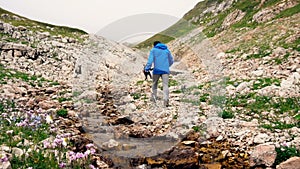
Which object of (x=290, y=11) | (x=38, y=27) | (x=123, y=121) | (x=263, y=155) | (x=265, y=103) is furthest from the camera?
(x=38, y=27)

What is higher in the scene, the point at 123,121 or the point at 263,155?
the point at 123,121

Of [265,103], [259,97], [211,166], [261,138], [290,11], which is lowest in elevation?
[211,166]

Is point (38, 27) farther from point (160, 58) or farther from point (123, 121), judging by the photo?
point (123, 121)

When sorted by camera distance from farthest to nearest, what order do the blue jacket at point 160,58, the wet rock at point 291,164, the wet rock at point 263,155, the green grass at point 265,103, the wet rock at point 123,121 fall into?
1. the blue jacket at point 160,58
2. the wet rock at point 123,121
3. the green grass at point 265,103
4. the wet rock at point 263,155
5. the wet rock at point 291,164

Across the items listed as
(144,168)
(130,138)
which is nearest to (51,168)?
(144,168)

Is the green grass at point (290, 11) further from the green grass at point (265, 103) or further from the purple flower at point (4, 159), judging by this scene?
the purple flower at point (4, 159)

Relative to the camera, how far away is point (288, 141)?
8.10m

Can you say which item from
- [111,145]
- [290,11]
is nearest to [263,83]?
[111,145]

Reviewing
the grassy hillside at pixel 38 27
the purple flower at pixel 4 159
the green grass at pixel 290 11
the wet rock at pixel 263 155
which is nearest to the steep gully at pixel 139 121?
the wet rock at pixel 263 155

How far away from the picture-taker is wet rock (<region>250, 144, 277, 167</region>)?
7.32 metres

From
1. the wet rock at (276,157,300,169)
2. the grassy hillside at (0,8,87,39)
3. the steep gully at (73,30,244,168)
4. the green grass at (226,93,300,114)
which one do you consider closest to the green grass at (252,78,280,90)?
the green grass at (226,93,300,114)

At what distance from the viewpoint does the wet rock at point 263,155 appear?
732cm

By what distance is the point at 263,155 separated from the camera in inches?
295

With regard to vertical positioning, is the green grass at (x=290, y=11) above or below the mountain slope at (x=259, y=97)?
above
